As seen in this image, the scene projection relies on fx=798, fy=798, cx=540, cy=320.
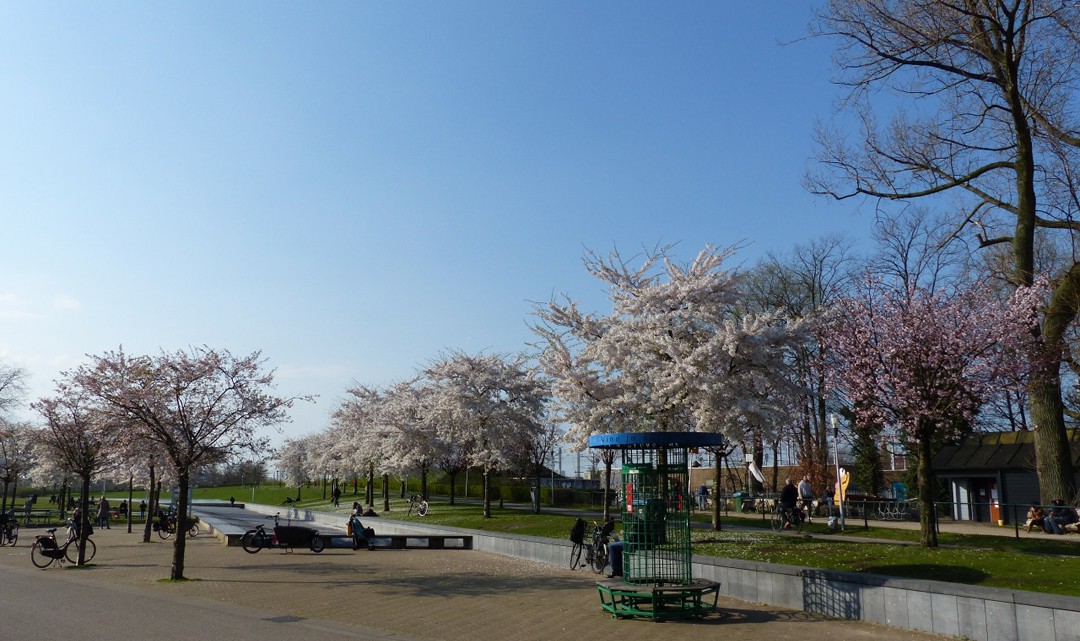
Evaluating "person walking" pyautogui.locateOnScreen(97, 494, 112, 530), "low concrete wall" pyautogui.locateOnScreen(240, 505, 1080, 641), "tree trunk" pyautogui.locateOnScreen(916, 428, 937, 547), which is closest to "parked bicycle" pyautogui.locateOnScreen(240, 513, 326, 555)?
"low concrete wall" pyautogui.locateOnScreen(240, 505, 1080, 641)

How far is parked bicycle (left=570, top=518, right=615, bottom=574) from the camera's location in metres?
20.2

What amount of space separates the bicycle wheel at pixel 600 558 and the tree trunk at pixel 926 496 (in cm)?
736

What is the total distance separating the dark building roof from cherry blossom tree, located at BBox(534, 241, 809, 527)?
42.7 ft

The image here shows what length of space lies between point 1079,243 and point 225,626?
25.1 metres

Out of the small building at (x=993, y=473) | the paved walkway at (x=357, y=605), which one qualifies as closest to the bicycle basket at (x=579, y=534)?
the paved walkway at (x=357, y=605)

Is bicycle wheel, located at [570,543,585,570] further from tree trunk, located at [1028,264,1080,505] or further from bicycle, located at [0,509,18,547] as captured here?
bicycle, located at [0,509,18,547]

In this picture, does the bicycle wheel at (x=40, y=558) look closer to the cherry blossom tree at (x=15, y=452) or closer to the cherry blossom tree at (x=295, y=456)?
the cherry blossom tree at (x=15, y=452)

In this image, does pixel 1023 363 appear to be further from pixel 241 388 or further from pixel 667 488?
pixel 241 388

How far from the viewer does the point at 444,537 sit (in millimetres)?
27406

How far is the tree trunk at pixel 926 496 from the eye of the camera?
699 inches

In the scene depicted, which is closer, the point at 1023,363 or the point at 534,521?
the point at 1023,363

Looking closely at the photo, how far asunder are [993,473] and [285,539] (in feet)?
91.3

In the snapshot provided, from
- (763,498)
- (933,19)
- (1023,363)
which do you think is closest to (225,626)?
(1023,363)

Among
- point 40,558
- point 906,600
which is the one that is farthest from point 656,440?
point 40,558
